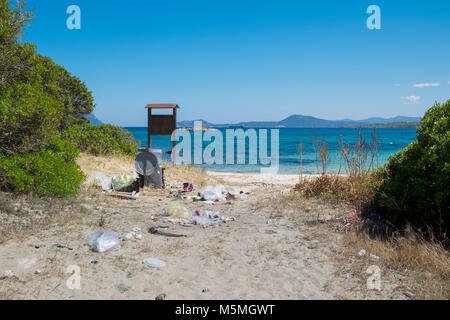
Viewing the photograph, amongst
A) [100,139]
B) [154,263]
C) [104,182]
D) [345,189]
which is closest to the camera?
[154,263]

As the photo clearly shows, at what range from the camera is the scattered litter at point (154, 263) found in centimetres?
434

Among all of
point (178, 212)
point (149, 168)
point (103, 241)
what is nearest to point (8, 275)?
point (103, 241)

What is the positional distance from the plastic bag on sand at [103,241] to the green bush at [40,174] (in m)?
Result: 2.38

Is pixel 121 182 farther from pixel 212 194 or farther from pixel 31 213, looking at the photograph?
pixel 31 213

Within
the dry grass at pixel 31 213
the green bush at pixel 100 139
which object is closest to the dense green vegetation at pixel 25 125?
the dry grass at pixel 31 213

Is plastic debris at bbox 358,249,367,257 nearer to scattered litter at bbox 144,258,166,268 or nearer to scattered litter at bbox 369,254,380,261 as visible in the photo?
scattered litter at bbox 369,254,380,261

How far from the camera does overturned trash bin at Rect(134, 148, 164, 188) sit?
9.88 m

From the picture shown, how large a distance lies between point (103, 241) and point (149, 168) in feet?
17.0

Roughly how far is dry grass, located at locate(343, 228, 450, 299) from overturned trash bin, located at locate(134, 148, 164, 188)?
20.3 feet

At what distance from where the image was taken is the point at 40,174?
6.80 metres

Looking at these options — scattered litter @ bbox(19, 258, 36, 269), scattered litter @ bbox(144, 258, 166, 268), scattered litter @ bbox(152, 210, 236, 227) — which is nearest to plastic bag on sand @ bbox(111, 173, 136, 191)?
scattered litter @ bbox(152, 210, 236, 227)

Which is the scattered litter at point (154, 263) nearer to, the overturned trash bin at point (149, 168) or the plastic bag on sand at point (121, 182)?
the plastic bag on sand at point (121, 182)

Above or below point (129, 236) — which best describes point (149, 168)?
above
